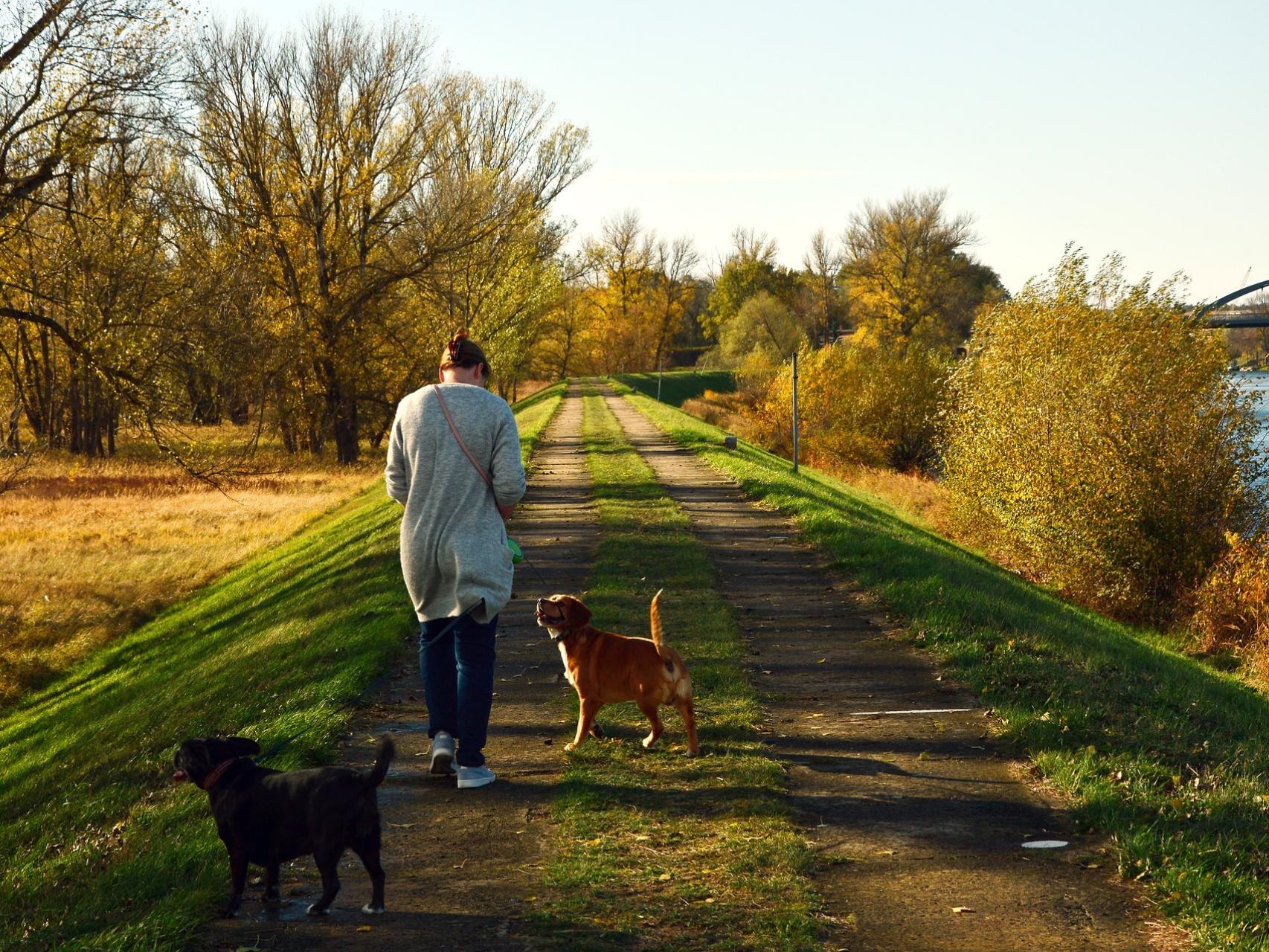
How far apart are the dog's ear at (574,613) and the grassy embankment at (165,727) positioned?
1543 mm

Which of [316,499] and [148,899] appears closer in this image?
[148,899]

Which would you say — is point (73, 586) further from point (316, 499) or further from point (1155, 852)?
point (1155, 852)

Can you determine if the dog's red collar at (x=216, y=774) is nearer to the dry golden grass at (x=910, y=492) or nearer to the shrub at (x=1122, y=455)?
the shrub at (x=1122, y=455)

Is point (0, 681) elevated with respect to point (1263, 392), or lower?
lower

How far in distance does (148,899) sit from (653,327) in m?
99.7

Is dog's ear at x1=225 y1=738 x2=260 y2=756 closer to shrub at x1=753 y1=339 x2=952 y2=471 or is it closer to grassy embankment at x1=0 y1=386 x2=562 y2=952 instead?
grassy embankment at x1=0 y1=386 x2=562 y2=952

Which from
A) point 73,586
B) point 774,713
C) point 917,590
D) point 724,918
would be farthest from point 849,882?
point 73,586

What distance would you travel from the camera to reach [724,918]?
4.29 m

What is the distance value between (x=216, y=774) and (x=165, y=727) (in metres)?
4.91

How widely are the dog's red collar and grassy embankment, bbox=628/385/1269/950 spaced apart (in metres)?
3.61

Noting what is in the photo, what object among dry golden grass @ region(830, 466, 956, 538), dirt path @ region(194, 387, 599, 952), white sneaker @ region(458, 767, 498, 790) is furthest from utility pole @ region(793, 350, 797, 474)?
white sneaker @ region(458, 767, 498, 790)

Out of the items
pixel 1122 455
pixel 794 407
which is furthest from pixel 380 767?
pixel 794 407

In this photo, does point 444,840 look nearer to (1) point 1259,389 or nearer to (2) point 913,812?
(2) point 913,812

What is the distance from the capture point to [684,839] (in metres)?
5.06
